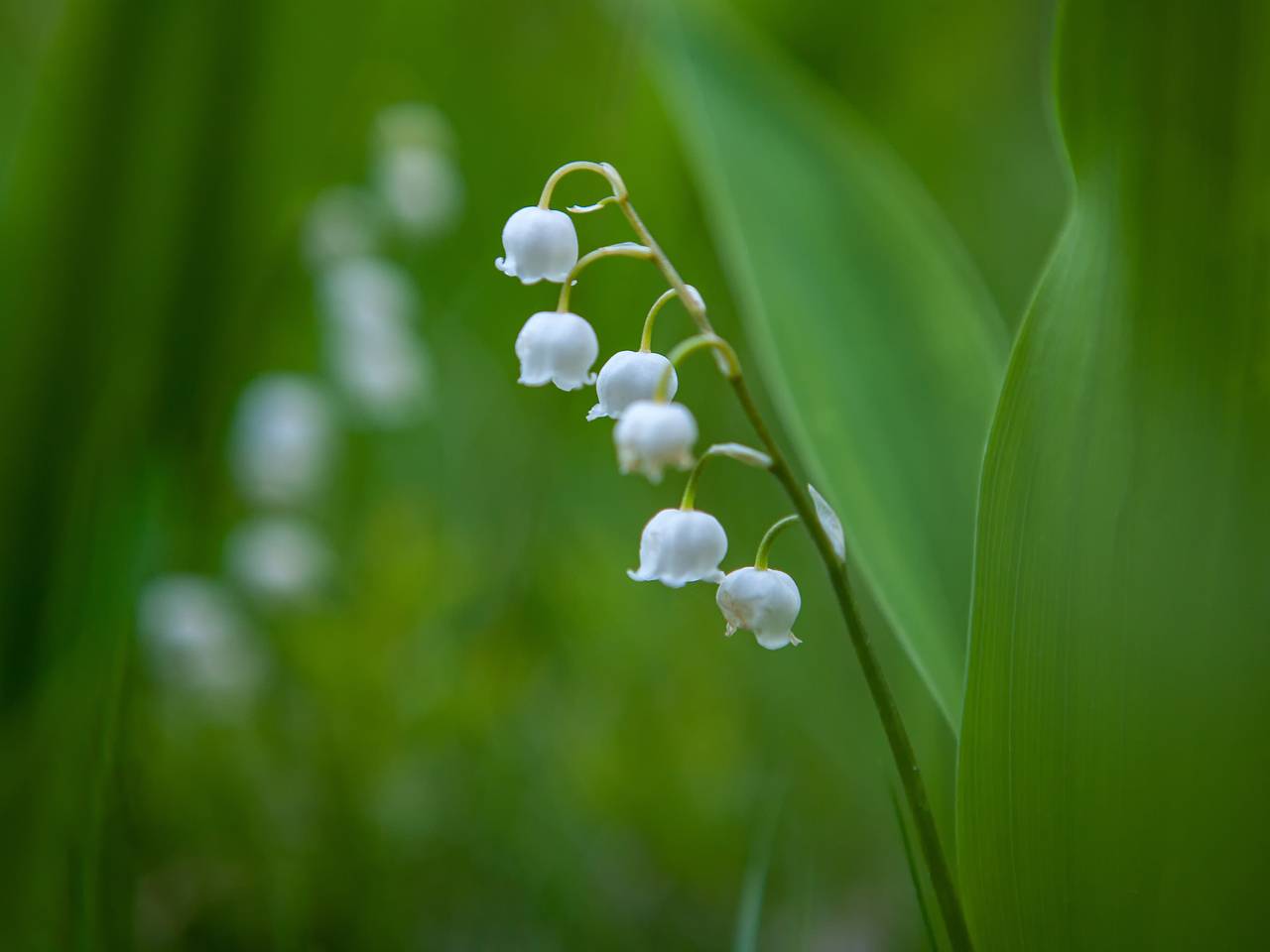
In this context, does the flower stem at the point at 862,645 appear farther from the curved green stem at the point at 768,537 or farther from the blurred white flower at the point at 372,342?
the blurred white flower at the point at 372,342

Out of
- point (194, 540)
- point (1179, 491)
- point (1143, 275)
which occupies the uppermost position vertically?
point (1143, 275)

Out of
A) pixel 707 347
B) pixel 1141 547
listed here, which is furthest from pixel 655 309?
pixel 1141 547

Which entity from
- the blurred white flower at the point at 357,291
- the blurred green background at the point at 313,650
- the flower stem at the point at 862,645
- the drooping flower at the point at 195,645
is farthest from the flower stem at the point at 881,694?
the blurred white flower at the point at 357,291

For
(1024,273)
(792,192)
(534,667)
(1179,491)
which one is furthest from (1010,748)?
(1024,273)

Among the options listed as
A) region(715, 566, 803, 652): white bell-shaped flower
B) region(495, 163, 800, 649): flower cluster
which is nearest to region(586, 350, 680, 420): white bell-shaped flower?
region(495, 163, 800, 649): flower cluster

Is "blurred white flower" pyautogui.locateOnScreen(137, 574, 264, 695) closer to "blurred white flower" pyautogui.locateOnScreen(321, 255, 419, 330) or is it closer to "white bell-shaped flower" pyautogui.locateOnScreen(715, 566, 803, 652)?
"blurred white flower" pyautogui.locateOnScreen(321, 255, 419, 330)

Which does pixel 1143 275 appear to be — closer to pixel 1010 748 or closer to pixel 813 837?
pixel 1010 748
